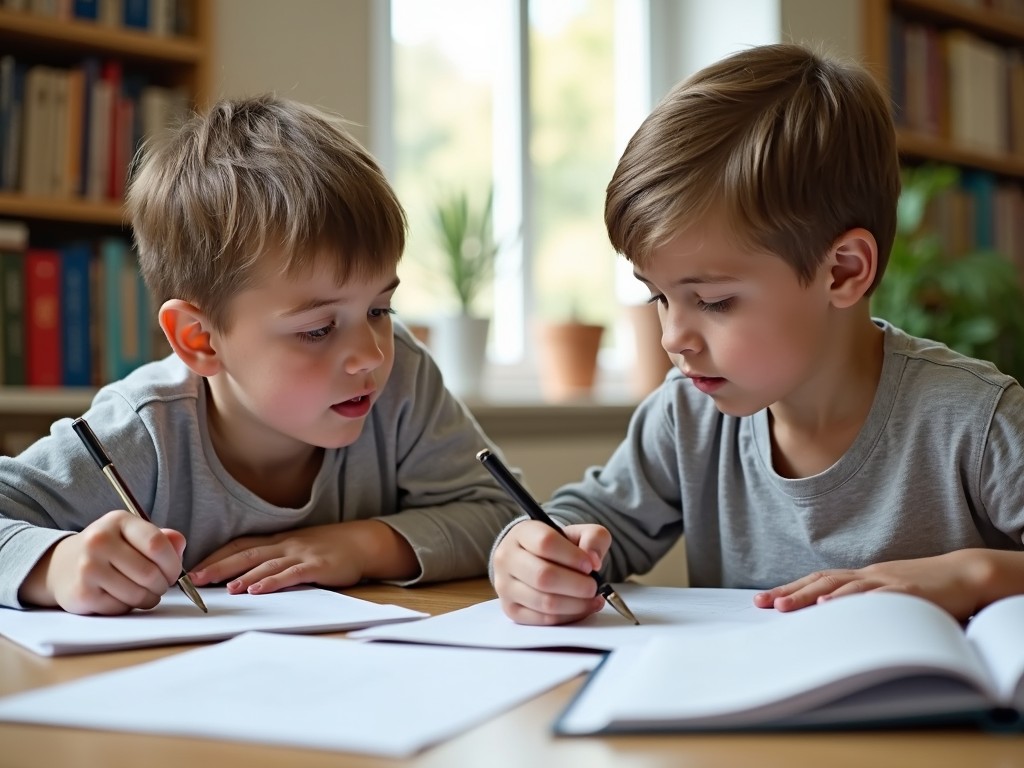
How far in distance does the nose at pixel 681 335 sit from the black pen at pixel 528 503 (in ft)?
0.78

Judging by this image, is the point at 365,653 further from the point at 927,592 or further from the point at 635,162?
the point at 635,162

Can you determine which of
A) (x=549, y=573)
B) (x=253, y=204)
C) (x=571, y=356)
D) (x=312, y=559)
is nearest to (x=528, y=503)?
(x=549, y=573)

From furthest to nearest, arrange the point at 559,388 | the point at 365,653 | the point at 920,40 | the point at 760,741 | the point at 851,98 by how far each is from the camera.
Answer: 1. the point at 920,40
2. the point at 559,388
3. the point at 851,98
4. the point at 365,653
5. the point at 760,741

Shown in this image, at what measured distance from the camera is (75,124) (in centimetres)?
218

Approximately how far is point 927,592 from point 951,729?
0.99 ft

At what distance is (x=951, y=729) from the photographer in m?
0.57

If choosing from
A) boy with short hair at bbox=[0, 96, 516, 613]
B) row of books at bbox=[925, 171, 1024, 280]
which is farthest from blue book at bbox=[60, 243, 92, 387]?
row of books at bbox=[925, 171, 1024, 280]

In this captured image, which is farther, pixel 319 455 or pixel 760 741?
pixel 319 455

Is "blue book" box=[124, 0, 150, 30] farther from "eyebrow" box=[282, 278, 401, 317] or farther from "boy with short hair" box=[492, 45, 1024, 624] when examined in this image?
"boy with short hair" box=[492, 45, 1024, 624]

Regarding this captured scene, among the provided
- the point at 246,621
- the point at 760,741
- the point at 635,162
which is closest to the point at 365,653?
the point at 246,621

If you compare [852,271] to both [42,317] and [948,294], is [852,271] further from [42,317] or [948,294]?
[948,294]

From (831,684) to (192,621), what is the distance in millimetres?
511

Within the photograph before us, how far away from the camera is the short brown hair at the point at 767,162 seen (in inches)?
43.1

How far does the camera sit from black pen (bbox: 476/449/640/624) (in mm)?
895
